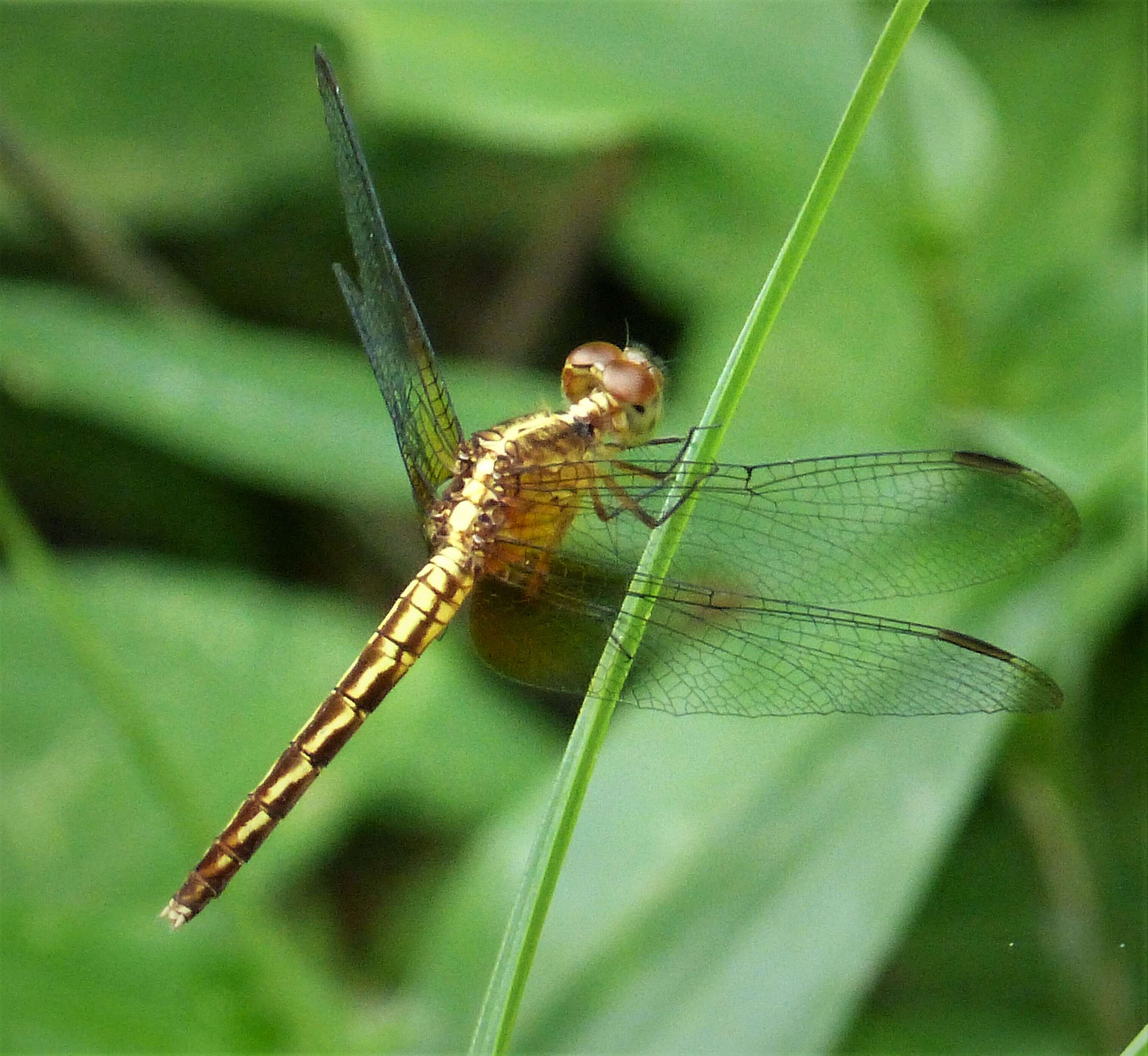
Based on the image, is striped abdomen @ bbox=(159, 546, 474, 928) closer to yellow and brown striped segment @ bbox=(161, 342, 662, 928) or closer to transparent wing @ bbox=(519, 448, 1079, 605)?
yellow and brown striped segment @ bbox=(161, 342, 662, 928)

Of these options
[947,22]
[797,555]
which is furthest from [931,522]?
[947,22]

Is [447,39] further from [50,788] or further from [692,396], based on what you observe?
[50,788]

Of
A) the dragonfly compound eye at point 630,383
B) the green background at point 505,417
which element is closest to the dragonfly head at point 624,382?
the dragonfly compound eye at point 630,383

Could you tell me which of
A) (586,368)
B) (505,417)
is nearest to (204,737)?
(505,417)

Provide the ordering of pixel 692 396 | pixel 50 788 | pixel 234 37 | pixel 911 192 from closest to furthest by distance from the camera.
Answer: pixel 911 192, pixel 692 396, pixel 50 788, pixel 234 37

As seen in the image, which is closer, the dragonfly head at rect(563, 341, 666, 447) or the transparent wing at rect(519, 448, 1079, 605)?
the transparent wing at rect(519, 448, 1079, 605)

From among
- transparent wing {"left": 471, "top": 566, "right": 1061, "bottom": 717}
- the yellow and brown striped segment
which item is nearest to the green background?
the yellow and brown striped segment

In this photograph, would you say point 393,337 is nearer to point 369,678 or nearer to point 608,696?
point 369,678

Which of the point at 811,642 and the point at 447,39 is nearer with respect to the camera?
the point at 811,642

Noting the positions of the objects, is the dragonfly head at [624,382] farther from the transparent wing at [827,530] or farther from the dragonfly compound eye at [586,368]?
the transparent wing at [827,530]
